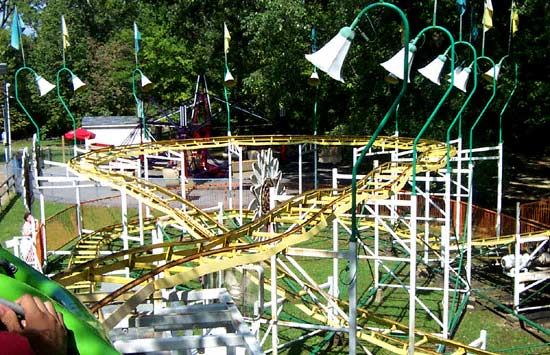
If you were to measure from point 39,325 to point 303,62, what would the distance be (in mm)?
22468

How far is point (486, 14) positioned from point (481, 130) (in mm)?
8997

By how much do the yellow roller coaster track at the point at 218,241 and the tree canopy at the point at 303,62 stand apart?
10.3 ft

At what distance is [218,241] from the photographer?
27.5 ft

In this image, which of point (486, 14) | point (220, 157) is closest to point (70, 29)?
point (220, 157)

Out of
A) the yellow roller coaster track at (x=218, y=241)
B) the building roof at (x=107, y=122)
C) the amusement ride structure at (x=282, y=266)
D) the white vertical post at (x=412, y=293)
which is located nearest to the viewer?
the amusement ride structure at (x=282, y=266)

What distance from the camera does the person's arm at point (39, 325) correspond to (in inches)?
69.9

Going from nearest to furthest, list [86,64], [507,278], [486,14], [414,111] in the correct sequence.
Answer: [486,14] → [507,278] → [414,111] → [86,64]

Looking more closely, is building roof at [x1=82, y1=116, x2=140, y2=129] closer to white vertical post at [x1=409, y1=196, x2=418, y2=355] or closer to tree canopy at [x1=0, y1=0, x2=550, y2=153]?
tree canopy at [x1=0, y1=0, x2=550, y2=153]

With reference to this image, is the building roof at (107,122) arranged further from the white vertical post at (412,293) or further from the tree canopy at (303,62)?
the white vertical post at (412,293)

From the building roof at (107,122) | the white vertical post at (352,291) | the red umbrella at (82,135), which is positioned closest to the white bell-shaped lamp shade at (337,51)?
the white vertical post at (352,291)

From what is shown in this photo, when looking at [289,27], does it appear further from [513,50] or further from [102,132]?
[102,132]

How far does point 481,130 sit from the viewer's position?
2253 centimetres

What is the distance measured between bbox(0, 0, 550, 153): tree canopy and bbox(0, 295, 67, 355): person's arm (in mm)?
9865

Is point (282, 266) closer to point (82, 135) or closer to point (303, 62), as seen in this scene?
point (303, 62)
